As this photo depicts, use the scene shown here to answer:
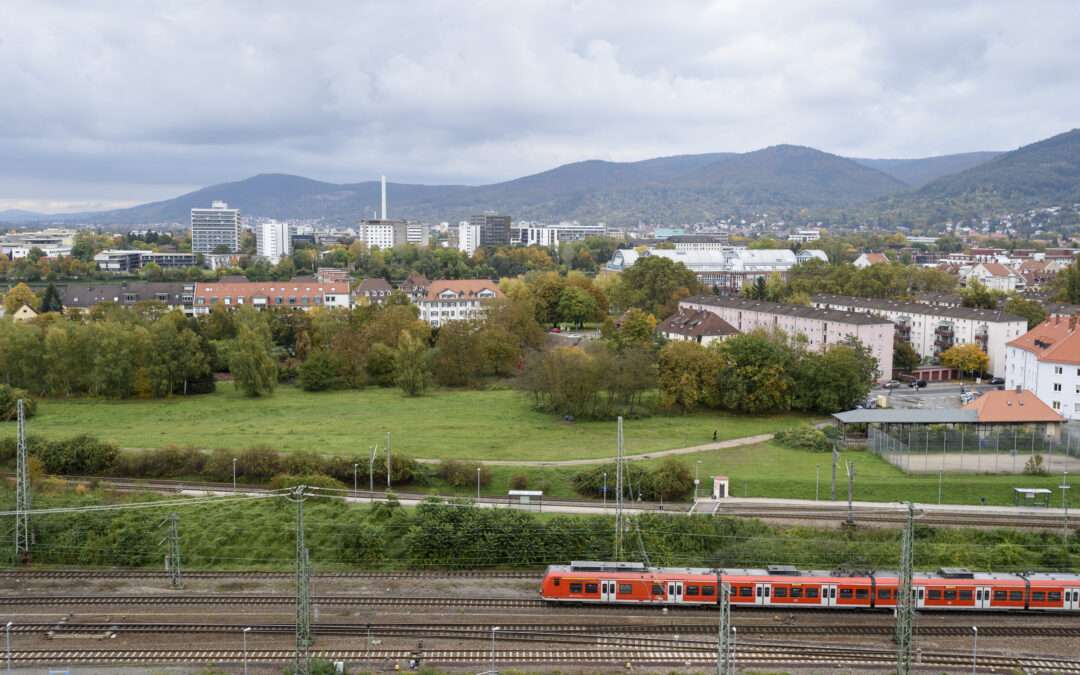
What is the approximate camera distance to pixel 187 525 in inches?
1411

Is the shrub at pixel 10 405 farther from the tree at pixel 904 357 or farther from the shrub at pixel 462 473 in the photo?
the tree at pixel 904 357

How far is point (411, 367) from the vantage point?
2611 inches

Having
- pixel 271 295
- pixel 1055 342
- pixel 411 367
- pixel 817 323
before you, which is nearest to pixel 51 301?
pixel 271 295

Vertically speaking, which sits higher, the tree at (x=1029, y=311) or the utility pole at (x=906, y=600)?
the tree at (x=1029, y=311)

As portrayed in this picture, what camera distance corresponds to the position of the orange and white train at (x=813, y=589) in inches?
1106

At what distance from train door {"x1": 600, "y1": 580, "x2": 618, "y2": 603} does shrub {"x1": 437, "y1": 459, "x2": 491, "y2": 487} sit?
47.6ft

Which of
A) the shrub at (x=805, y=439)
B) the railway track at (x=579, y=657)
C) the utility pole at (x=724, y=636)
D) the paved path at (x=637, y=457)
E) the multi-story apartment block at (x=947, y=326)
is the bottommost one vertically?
the railway track at (x=579, y=657)

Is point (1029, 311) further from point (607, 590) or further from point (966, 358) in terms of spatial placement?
point (607, 590)

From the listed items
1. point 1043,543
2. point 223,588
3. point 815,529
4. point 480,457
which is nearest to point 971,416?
point 1043,543

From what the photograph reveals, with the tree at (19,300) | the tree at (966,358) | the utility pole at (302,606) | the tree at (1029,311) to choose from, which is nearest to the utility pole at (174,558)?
the utility pole at (302,606)

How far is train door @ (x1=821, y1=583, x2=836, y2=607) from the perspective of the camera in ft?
92.3

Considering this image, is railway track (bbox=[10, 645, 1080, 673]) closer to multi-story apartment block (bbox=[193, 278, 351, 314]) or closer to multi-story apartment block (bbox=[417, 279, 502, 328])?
multi-story apartment block (bbox=[417, 279, 502, 328])

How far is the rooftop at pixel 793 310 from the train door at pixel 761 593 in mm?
50975

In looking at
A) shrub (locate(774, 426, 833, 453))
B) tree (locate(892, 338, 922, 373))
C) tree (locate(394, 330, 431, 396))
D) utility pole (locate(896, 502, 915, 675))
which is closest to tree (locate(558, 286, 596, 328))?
tree (locate(394, 330, 431, 396))
